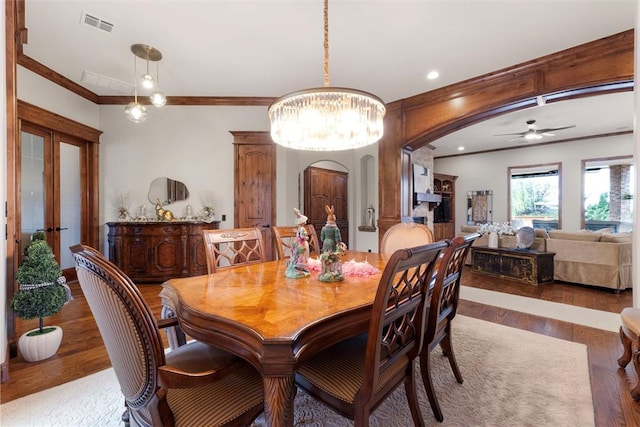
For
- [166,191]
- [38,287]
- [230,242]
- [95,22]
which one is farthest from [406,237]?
[166,191]

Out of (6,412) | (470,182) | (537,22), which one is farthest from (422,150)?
(6,412)

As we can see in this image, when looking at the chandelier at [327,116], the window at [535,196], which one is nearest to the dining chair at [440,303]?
the chandelier at [327,116]

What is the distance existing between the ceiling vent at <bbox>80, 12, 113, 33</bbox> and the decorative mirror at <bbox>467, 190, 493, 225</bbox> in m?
8.54

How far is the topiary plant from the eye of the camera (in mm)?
2160

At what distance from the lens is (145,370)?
0.93 meters

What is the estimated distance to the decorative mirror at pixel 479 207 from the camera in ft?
26.6

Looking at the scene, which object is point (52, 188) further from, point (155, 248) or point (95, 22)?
point (95, 22)

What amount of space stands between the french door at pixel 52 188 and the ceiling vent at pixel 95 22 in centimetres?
180

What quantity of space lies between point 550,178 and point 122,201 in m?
9.20

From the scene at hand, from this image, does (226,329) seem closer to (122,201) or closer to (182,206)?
(182,206)

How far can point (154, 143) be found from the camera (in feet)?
15.0

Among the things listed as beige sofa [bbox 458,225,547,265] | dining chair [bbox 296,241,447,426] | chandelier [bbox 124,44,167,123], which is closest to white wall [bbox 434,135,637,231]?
beige sofa [bbox 458,225,547,265]

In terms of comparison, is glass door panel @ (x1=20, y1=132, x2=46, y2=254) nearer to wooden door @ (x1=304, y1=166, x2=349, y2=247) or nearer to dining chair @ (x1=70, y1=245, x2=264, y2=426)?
dining chair @ (x1=70, y1=245, x2=264, y2=426)

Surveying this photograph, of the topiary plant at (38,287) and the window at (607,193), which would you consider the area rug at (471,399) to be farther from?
the window at (607,193)
